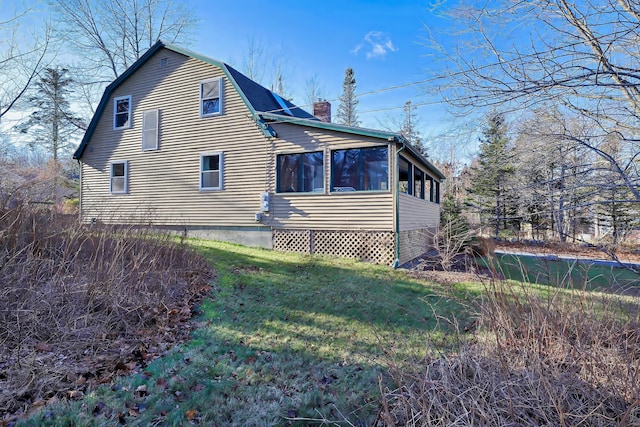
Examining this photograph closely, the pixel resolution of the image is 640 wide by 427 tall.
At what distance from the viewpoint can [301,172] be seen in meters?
10.2

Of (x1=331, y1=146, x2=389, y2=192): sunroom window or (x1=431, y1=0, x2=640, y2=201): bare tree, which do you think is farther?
(x1=331, y1=146, x2=389, y2=192): sunroom window

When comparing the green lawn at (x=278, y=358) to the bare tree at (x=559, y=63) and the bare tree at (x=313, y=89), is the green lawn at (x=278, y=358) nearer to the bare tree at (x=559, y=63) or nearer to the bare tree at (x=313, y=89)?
the bare tree at (x=559, y=63)

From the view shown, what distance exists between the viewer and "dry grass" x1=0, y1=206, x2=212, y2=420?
273 cm

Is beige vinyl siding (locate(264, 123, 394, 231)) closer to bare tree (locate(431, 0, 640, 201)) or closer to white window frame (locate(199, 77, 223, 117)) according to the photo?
white window frame (locate(199, 77, 223, 117))

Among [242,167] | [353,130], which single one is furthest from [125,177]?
[353,130]

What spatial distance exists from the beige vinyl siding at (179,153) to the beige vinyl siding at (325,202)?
2.86 feet

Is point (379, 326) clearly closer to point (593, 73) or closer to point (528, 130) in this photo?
point (528, 130)

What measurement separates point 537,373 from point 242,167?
10.1 m

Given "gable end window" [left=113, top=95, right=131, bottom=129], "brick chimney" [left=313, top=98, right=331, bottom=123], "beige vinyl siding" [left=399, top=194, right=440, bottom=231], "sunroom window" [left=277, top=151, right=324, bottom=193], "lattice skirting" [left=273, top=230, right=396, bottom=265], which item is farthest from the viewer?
"brick chimney" [left=313, top=98, right=331, bottom=123]

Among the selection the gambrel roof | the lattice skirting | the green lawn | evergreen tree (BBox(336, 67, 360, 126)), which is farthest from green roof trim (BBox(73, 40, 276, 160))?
evergreen tree (BBox(336, 67, 360, 126))

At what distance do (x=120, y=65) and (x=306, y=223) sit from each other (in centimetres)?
1875

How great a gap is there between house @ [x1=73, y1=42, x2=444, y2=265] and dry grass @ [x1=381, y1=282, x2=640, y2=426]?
5806 mm

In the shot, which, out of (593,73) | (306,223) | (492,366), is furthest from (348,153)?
(492,366)

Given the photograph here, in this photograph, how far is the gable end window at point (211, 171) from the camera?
1143 centimetres
